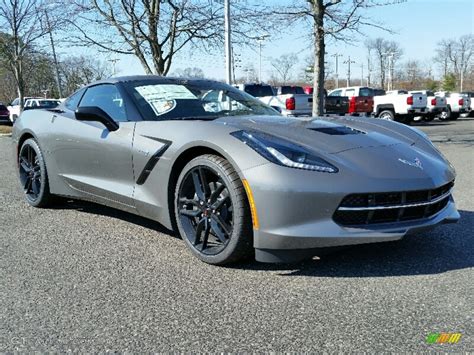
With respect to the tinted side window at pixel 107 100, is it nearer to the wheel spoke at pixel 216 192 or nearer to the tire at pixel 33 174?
the tire at pixel 33 174

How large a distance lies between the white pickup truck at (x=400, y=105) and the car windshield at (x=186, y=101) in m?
16.6

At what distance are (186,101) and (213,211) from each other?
1163mm

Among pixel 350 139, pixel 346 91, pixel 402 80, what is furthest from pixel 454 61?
pixel 350 139

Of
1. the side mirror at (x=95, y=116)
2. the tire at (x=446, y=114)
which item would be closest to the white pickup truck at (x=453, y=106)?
the tire at (x=446, y=114)

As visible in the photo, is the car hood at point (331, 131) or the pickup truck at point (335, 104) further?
the pickup truck at point (335, 104)

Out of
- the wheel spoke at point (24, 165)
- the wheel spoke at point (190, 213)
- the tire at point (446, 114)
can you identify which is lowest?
the tire at point (446, 114)

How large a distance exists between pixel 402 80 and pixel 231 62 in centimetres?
8041

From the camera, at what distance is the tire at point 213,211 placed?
114 inches

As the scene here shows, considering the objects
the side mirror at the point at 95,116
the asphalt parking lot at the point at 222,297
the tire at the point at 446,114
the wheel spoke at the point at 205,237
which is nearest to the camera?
the asphalt parking lot at the point at 222,297

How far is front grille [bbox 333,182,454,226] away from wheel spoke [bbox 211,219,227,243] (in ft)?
2.39

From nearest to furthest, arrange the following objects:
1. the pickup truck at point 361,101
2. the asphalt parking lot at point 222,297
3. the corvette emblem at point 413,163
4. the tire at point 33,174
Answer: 1. the asphalt parking lot at point 222,297
2. the corvette emblem at point 413,163
3. the tire at point 33,174
4. the pickup truck at point 361,101

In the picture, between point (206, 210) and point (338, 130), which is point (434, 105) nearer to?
point (338, 130)

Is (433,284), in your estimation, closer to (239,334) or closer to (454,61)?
(239,334)

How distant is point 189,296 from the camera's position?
8.63 ft
